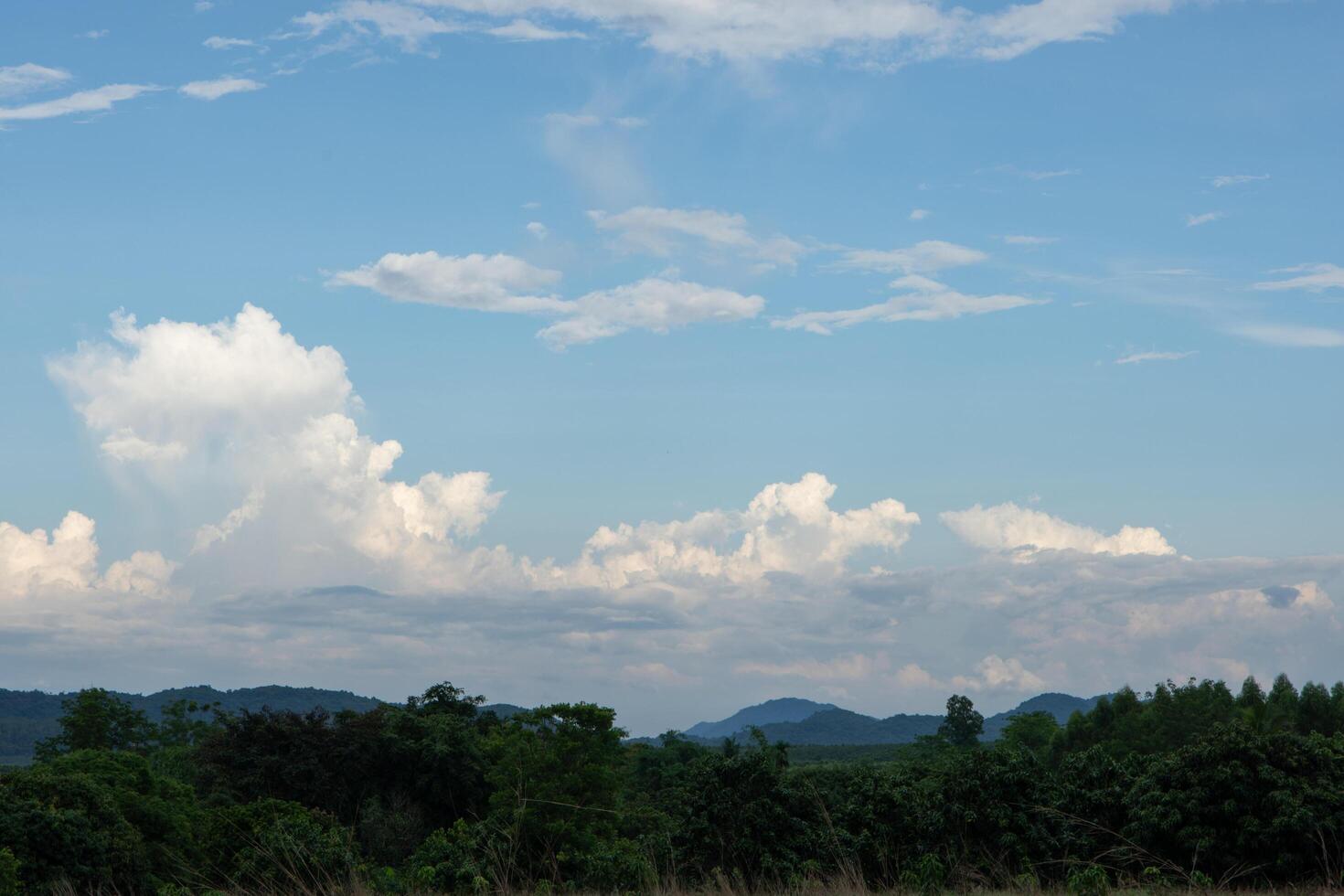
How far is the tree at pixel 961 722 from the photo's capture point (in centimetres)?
14712

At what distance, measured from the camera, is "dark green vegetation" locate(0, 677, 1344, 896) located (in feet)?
48.6

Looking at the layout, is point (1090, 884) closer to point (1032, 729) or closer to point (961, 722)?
point (1032, 729)

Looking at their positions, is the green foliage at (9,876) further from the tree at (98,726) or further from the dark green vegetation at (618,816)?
the tree at (98,726)

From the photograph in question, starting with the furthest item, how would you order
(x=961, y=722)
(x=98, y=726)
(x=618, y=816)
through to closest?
(x=961, y=722) → (x=98, y=726) → (x=618, y=816)

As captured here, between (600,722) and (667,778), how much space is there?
32679mm

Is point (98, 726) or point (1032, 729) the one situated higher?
point (98, 726)

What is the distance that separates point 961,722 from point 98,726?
97347mm

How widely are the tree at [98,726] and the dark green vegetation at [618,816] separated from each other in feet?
57.4

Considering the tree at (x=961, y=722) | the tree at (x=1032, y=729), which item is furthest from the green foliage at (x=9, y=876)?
the tree at (x=961, y=722)

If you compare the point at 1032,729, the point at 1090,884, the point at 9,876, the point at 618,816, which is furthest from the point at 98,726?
the point at 1090,884

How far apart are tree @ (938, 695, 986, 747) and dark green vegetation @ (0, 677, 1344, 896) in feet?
246

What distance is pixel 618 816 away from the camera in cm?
4669

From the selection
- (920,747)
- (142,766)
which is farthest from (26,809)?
(920,747)

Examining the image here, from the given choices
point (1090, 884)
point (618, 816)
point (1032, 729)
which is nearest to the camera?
point (1090, 884)
